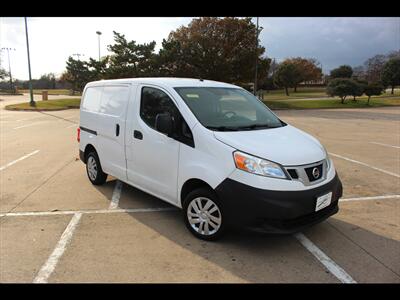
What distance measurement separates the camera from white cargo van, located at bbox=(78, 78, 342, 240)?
357cm

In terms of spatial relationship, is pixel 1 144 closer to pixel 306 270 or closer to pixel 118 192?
pixel 118 192

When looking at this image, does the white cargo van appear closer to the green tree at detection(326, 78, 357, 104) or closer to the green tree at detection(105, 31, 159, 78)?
the green tree at detection(105, 31, 159, 78)

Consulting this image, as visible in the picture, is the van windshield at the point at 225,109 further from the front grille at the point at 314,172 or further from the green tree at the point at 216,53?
the green tree at the point at 216,53

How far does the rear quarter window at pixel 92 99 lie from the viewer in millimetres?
6000

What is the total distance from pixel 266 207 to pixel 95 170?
3.67 metres

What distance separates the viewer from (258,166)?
358cm

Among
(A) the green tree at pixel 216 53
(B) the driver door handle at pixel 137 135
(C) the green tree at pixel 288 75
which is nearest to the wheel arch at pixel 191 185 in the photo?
(B) the driver door handle at pixel 137 135

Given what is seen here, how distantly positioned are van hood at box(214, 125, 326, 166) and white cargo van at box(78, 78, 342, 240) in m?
0.01

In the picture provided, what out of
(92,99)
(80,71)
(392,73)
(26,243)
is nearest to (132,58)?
(80,71)

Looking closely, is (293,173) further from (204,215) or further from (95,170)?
(95,170)

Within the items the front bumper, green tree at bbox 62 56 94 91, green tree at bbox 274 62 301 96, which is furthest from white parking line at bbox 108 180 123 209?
green tree at bbox 274 62 301 96
